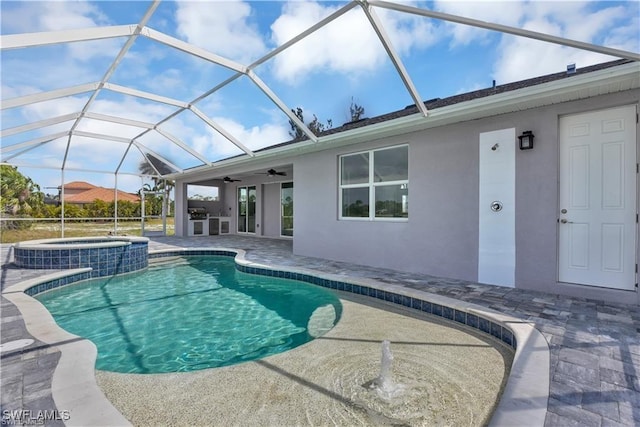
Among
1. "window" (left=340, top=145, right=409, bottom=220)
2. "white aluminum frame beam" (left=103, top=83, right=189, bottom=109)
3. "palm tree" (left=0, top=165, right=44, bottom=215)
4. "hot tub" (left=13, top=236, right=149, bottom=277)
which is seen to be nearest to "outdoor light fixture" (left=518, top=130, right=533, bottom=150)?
"window" (left=340, top=145, right=409, bottom=220)

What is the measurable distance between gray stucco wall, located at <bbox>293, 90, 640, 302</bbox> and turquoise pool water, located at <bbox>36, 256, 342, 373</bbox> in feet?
6.30

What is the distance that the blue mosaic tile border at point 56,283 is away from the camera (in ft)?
16.9

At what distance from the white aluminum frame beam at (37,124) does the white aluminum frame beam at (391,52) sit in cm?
728

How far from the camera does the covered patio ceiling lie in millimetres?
4066

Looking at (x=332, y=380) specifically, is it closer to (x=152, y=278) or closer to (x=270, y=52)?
(x=270, y=52)

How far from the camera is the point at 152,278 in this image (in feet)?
22.6

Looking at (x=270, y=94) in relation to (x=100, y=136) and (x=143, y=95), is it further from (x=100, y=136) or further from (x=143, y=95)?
(x=100, y=136)

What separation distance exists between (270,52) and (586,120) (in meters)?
4.91

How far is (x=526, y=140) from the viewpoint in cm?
468

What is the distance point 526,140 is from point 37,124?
10.2m

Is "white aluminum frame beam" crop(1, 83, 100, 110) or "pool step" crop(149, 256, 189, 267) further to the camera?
"pool step" crop(149, 256, 189, 267)

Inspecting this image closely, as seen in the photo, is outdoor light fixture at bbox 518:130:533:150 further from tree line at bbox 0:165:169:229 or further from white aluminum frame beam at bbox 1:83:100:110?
tree line at bbox 0:165:169:229

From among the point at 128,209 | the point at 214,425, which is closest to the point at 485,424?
the point at 214,425

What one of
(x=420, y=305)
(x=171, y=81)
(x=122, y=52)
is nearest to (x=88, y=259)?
(x=171, y=81)
